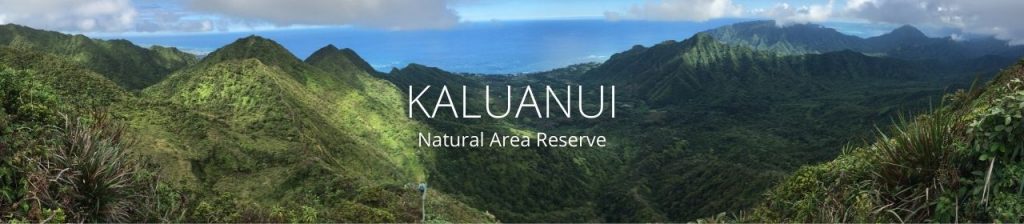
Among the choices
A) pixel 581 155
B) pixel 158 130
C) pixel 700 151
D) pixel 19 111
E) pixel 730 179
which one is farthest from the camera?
pixel 700 151

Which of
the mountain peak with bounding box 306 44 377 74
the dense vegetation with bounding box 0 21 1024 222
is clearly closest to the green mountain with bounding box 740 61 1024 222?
the dense vegetation with bounding box 0 21 1024 222

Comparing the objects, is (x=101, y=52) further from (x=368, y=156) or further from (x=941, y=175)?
(x=941, y=175)

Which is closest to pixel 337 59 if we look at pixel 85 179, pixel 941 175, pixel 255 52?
pixel 255 52

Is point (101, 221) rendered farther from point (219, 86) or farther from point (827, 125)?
point (827, 125)

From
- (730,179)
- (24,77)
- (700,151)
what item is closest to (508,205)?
(730,179)

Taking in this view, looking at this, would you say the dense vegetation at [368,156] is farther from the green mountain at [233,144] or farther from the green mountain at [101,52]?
the green mountain at [101,52]

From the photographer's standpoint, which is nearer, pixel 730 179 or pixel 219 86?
pixel 219 86
